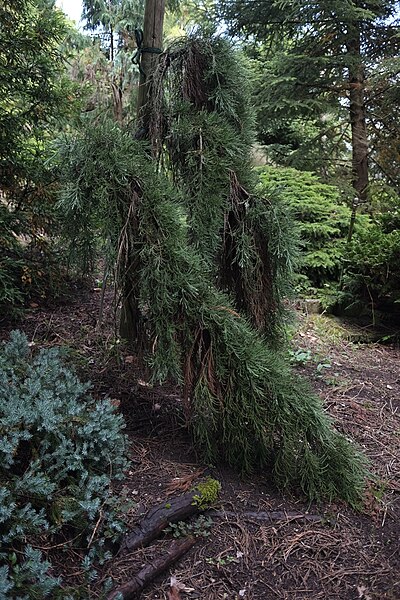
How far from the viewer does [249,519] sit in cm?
199

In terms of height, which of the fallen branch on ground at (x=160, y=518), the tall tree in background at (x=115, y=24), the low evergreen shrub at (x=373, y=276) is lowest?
the fallen branch on ground at (x=160, y=518)

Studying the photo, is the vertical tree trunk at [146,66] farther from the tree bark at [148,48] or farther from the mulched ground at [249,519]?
the mulched ground at [249,519]

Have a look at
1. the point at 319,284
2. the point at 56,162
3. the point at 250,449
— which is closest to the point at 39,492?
the point at 250,449

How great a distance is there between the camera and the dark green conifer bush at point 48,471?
148 centimetres

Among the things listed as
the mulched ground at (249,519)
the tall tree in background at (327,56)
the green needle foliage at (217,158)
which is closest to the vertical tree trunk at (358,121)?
the tall tree in background at (327,56)

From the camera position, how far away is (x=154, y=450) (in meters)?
2.29

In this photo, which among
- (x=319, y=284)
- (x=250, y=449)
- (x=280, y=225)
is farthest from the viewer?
(x=319, y=284)

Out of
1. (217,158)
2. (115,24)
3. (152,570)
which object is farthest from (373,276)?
(115,24)

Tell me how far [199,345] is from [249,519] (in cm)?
76

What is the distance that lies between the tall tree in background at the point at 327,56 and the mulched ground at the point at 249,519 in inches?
196

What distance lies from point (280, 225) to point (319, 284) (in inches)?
132

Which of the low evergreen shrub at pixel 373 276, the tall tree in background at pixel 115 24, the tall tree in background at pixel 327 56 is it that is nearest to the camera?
the low evergreen shrub at pixel 373 276

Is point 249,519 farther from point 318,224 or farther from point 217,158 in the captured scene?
point 318,224

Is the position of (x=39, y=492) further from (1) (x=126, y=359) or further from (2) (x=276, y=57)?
(2) (x=276, y=57)
